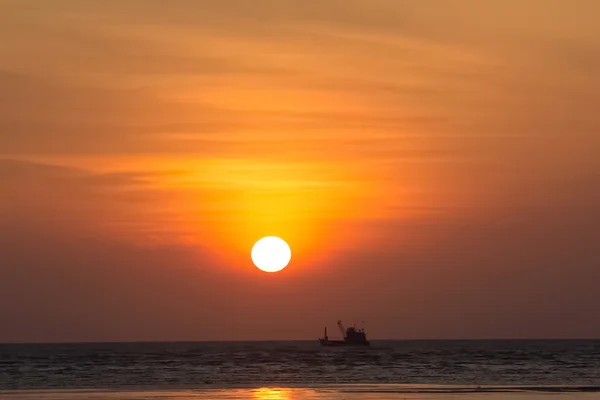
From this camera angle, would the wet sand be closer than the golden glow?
Yes

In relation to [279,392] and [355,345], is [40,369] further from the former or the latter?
[355,345]

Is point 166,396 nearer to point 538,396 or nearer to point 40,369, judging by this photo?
point 538,396

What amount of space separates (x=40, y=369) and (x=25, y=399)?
54303mm

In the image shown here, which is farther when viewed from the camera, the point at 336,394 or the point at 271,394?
the point at 271,394

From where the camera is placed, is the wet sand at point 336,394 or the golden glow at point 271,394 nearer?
the wet sand at point 336,394

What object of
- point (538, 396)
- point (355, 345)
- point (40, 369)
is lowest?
point (538, 396)

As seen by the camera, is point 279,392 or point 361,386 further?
point 361,386

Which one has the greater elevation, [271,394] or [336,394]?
[271,394]

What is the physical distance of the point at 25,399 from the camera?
5284 cm

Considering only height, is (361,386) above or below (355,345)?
below

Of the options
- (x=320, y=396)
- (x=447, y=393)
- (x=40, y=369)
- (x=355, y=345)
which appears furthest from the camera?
(x=355, y=345)

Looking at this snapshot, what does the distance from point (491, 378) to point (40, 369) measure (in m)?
49.0

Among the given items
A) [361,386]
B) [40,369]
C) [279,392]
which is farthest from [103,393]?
[40,369]

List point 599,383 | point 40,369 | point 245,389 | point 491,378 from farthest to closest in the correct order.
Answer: point 40,369, point 491,378, point 599,383, point 245,389
